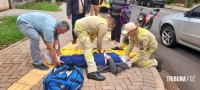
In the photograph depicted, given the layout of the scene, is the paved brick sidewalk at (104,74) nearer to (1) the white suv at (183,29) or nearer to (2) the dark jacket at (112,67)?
(2) the dark jacket at (112,67)

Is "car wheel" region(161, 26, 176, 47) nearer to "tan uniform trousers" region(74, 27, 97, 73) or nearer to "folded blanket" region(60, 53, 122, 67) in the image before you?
"folded blanket" region(60, 53, 122, 67)

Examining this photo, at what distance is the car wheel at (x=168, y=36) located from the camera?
682 centimetres

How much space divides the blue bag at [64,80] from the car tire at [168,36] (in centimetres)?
371

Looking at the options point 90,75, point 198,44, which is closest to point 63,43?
point 90,75

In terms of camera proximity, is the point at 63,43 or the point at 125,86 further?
the point at 63,43

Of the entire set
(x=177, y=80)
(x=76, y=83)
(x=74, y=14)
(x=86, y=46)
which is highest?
(x=74, y=14)

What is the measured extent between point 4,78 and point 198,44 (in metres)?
4.33

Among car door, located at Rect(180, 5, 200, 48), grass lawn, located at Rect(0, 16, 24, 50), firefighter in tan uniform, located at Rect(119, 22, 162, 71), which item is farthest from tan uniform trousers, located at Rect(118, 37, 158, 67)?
grass lawn, located at Rect(0, 16, 24, 50)

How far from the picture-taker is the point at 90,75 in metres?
4.42

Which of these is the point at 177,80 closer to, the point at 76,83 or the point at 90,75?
the point at 90,75

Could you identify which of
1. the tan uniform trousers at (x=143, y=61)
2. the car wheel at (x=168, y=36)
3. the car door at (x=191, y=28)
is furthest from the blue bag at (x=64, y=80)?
the car wheel at (x=168, y=36)

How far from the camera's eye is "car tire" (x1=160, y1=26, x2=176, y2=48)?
682cm

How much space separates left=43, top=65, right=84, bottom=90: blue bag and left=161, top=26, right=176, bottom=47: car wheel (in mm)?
3711

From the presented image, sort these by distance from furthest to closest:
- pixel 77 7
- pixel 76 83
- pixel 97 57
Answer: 1. pixel 77 7
2. pixel 97 57
3. pixel 76 83
